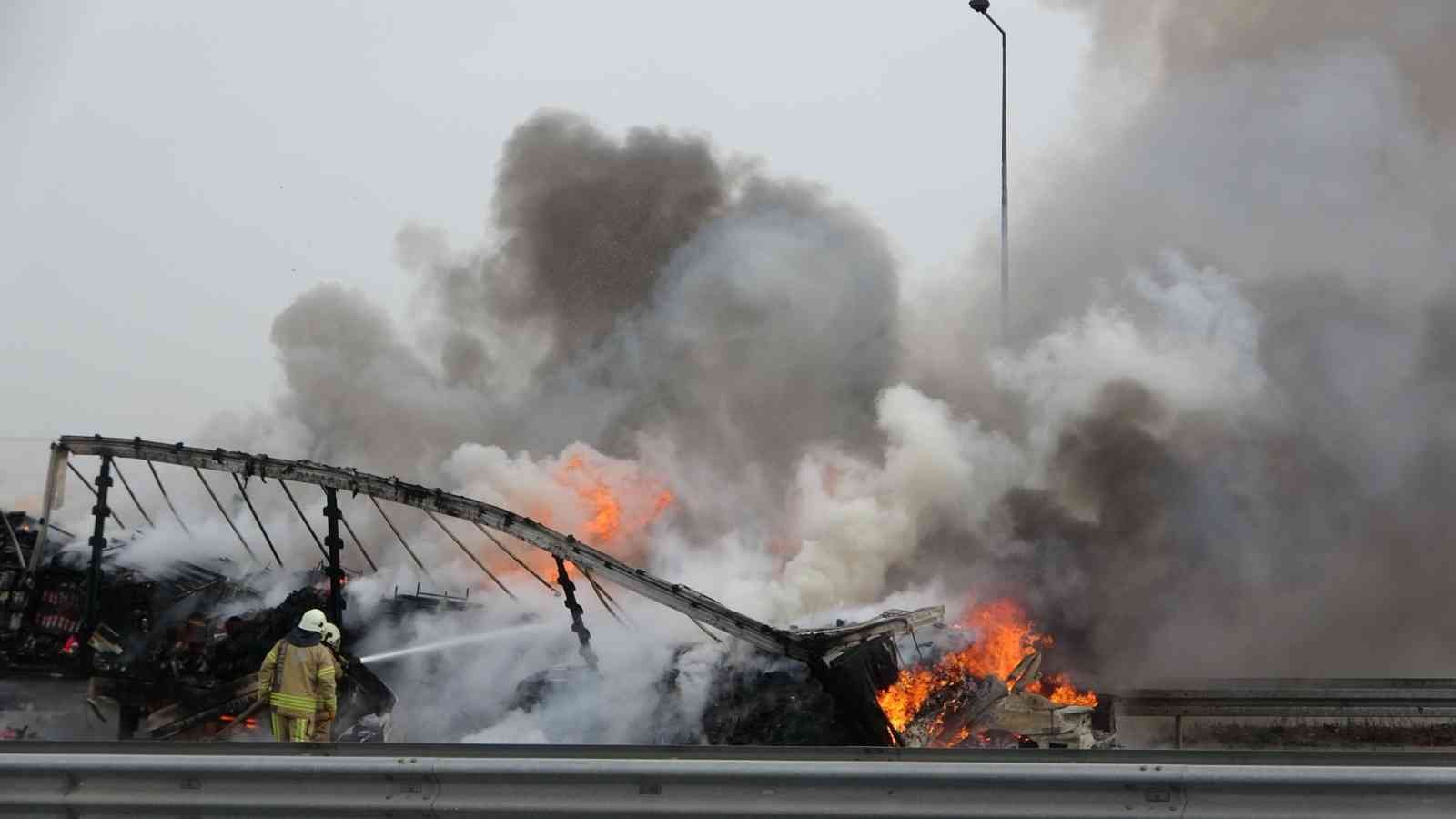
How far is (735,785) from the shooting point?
462cm

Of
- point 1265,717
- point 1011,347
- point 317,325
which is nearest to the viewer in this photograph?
point 1265,717

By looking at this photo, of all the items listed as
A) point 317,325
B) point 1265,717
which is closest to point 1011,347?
point 1265,717

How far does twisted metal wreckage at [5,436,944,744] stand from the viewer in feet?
39.2

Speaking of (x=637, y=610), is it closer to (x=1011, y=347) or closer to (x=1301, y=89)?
(x=1011, y=347)

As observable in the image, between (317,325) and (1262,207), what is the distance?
17.5 m

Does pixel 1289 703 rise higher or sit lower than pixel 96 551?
lower

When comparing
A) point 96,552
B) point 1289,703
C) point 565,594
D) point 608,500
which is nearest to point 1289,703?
point 1289,703

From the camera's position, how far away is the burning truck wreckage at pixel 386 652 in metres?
12.0

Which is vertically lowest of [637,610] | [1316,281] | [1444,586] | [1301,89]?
[637,610]

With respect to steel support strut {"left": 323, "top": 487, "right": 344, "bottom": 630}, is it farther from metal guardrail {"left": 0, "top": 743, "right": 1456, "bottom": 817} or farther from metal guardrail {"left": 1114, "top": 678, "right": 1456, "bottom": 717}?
metal guardrail {"left": 0, "top": 743, "right": 1456, "bottom": 817}

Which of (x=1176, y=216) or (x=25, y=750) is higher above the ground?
(x=1176, y=216)

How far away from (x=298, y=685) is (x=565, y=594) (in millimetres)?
4852

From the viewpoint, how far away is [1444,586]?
58.0ft

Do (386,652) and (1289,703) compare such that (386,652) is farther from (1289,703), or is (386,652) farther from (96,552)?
(1289,703)
